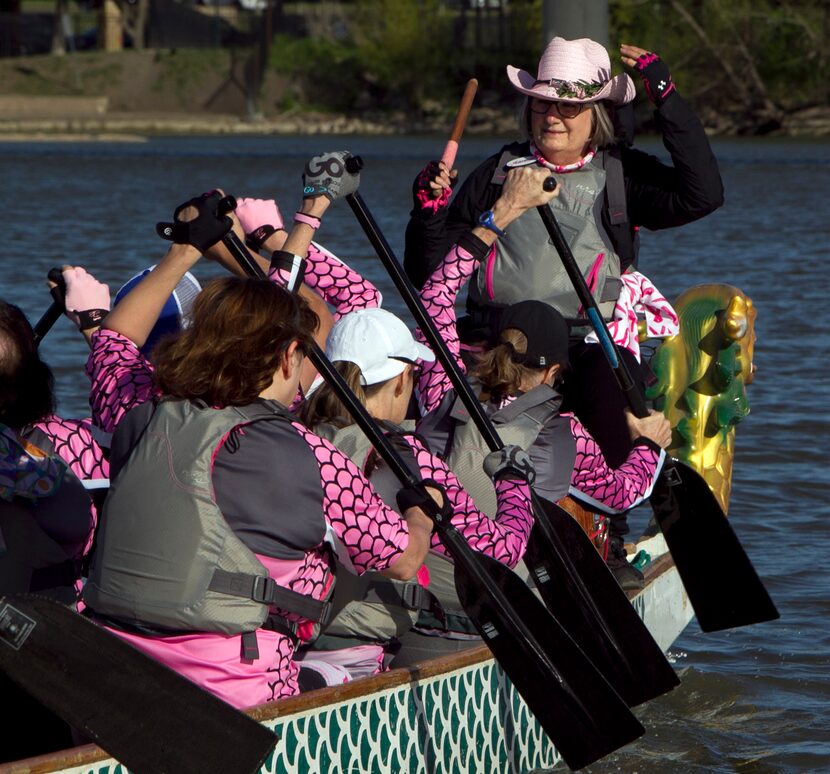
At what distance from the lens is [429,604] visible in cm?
437

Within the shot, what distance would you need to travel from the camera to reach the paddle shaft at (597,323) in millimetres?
5156

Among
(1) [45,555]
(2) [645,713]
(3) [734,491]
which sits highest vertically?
(1) [45,555]

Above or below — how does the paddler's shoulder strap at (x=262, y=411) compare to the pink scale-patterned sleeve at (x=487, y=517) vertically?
above

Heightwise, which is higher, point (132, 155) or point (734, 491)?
point (734, 491)

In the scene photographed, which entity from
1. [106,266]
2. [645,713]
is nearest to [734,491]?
[645,713]

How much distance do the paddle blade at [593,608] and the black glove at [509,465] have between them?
1.62 ft

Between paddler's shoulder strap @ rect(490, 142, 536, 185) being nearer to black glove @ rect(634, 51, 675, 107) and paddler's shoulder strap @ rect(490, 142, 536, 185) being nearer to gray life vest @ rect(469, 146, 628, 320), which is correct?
gray life vest @ rect(469, 146, 628, 320)

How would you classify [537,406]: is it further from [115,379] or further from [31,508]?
[31,508]

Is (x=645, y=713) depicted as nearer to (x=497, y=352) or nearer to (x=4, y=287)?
(x=497, y=352)

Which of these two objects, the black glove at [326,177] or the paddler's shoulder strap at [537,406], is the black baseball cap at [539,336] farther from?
the black glove at [326,177]

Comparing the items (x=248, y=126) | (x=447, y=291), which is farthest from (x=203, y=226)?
(x=248, y=126)

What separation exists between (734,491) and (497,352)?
438 cm

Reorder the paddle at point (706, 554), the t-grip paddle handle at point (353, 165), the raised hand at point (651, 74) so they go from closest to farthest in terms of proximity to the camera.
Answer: the t-grip paddle handle at point (353, 165) → the raised hand at point (651, 74) → the paddle at point (706, 554)

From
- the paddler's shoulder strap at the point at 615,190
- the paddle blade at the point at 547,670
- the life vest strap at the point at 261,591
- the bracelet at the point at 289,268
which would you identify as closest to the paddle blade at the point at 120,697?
the life vest strap at the point at 261,591
